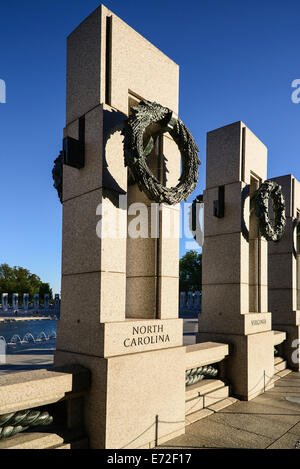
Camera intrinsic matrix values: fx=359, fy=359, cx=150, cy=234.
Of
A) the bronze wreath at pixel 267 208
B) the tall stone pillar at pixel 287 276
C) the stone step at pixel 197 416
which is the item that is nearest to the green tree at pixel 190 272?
the tall stone pillar at pixel 287 276

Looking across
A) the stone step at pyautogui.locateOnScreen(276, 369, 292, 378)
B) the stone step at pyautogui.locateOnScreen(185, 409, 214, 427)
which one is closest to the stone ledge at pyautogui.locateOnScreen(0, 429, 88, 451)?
the stone step at pyautogui.locateOnScreen(185, 409, 214, 427)

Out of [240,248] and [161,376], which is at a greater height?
[240,248]

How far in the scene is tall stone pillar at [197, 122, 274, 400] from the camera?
8.52 meters

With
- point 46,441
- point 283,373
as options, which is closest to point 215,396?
point 46,441

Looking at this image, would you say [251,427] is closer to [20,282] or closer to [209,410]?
→ [209,410]

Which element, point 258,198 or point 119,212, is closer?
point 119,212

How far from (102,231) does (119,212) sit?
51cm

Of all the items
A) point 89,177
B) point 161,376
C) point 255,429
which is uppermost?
point 89,177

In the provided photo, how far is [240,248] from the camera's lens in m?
8.75

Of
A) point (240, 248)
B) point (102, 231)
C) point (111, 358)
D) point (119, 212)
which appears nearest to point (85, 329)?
point (111, 358)

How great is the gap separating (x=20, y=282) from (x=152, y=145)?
3600 inches

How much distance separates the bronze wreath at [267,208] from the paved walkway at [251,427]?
4049 mm

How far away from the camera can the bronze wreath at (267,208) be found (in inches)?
356
